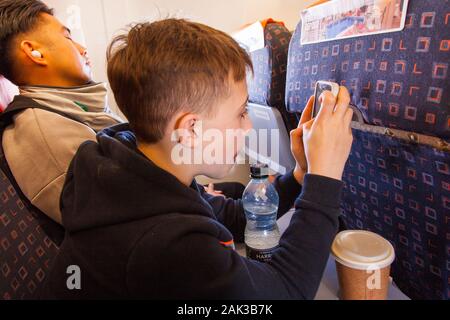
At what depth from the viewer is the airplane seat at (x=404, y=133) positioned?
0.55 metres

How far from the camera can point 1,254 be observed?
2.13 ft

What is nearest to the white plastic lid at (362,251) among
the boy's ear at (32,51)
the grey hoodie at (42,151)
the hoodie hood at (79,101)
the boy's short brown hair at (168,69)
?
the boy's short brown hair at (168,69)

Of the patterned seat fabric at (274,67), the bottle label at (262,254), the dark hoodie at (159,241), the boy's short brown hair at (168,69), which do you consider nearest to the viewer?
the dark hoodie at (159,241)

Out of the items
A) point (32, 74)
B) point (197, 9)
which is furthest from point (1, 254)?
point (197, 9)

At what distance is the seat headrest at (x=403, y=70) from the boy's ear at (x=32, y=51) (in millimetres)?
817

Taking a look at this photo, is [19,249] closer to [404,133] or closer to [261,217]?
[261,217]

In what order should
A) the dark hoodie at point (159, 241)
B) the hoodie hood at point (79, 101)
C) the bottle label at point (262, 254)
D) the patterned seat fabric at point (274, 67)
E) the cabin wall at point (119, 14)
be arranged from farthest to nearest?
1. the cabin wall at point (119, 14)
2. the patterned seat fabric at point (274, 67)
3. the hoodie hood at point (79, 101)
4. the bottle label at point (262, 254)
5. the dark hoodie at point (159, 241)

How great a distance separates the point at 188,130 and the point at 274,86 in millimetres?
665

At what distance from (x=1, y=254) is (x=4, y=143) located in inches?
11.4

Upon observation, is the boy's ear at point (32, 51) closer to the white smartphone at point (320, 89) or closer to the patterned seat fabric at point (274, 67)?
the patterned seat fabric at point (274, 67)

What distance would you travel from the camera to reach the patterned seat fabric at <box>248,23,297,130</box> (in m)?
1.15

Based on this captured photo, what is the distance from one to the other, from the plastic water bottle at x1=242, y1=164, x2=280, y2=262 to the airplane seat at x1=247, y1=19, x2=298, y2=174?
1.01 ft

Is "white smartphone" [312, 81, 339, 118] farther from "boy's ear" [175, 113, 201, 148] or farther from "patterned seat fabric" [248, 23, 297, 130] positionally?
"patterned seat fabric" [248, 23, 297, 130]
